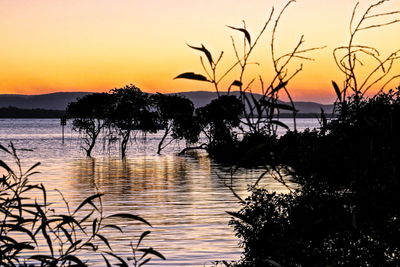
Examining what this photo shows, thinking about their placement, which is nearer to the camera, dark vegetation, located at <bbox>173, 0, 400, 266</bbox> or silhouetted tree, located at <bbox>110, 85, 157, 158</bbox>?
dark vegetation, located at <bbox>173, 0, 400, 266</bbox>

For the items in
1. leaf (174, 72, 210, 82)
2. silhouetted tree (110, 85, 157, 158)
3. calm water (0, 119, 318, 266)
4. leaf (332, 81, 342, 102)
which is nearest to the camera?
leaf (174, 72, 210, 82)

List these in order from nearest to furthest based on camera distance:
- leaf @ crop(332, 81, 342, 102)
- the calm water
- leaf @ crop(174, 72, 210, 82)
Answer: leaf @ crop(174, 72, 210, 82) < leaf @ crop(332, 81, 342, 102) < the calm water

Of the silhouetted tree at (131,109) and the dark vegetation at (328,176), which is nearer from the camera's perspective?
the dark vegetation at (328,176)

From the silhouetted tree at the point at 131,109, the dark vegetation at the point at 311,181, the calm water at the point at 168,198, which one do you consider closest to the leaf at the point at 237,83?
the dark vegetation at the point at 311,181

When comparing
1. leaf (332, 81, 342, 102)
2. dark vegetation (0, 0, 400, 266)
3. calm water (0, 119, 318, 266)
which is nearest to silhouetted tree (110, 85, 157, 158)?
calm water (0, 119, 318, 266)

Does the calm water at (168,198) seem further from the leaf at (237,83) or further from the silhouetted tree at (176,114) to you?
the silhouetted tree at (176,114)

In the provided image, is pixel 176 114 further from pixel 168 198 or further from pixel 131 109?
pixel 168 198

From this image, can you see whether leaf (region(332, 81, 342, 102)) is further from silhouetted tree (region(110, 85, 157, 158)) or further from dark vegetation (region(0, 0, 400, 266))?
silhouetted tree (region(110, 85, 157, 158))

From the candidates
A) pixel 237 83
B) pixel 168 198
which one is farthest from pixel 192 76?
pixel 168 198

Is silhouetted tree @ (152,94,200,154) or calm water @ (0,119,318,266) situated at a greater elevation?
silhouetted tree @ (152,94,200,154)

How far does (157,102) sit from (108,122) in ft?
26.0

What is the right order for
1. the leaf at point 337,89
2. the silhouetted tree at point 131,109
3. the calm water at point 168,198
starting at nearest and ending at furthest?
1. the leaf at point 337,89
2. the calm water at point 168,198
3. the silhouetted tree at point 131,109

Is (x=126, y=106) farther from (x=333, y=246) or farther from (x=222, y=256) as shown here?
(x=333, y=246)

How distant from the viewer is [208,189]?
61406 mm
